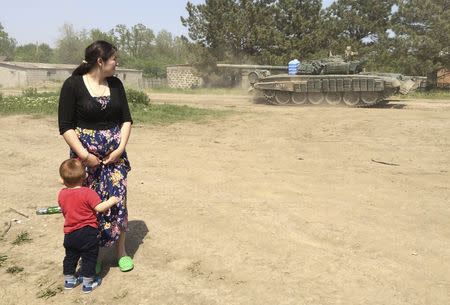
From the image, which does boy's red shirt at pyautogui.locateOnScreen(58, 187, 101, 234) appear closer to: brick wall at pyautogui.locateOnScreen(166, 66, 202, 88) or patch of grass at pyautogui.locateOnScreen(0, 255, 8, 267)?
patch of grass at pyautogui.locateOnScreen(0, 255, 8, 267)

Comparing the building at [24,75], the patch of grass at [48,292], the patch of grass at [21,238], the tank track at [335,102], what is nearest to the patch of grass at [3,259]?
the patch of grass at [21,238]

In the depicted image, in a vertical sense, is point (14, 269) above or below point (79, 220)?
below

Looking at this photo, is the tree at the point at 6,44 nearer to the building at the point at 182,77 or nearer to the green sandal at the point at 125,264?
the building at the point at 182,77

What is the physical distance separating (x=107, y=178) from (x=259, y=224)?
70.1 inches

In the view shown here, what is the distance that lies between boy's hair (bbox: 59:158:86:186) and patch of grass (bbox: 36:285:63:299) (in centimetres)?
86

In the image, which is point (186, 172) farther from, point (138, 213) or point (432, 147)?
point (432, 147)

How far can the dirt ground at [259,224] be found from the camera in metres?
3.56

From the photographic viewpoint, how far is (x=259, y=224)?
15.8 ft

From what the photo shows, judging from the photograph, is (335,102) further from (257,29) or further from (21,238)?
(21,238)

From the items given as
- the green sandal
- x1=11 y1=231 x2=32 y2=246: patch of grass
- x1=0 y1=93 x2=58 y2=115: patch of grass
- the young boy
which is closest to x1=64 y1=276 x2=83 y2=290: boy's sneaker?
the young boy

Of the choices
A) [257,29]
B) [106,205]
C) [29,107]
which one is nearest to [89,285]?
[106,205]

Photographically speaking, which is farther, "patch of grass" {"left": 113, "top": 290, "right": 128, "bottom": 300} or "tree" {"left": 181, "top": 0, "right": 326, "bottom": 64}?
"tree" {"left": 181, "top": 0, "right": 326, "bottom": 64}

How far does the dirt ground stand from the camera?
3561 millimetres

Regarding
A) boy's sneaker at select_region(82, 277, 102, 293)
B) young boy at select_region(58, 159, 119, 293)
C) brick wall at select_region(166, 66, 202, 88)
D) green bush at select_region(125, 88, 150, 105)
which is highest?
brick wall at select_region(166, 66, 202, 88)
